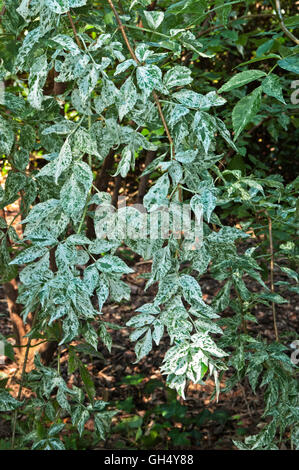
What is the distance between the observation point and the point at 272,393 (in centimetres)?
131

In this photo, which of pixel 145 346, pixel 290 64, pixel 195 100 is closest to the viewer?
pixel 290 64

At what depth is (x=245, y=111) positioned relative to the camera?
86 centimetres

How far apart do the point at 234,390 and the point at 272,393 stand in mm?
1495

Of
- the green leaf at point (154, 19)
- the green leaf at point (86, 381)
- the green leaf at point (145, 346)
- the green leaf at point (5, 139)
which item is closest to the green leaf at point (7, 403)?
the green leaf at point (86, 381)

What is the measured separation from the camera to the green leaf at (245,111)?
2.79 feet

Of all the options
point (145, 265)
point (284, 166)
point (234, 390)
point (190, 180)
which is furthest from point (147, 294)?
point (190, 180)

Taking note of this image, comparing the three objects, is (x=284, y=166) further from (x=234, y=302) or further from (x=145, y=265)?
(x=234, y=302)

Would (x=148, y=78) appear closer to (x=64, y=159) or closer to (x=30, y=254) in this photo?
(x=64, y=159)

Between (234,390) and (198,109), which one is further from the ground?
(198,109)

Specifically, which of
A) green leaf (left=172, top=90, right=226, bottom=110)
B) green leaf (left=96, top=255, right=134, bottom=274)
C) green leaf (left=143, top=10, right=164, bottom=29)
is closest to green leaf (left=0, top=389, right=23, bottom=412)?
green leaf (left=96, top=255, right=134, bottom=274)

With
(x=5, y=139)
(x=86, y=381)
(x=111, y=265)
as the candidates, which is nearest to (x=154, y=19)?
(x=5, y=139)

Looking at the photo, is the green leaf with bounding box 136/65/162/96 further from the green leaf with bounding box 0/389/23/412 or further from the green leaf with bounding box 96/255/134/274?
the green leaf with bounding box 0/389/23/412

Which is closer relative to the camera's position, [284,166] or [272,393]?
[272,393]

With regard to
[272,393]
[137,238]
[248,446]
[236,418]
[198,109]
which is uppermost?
[198,109]
